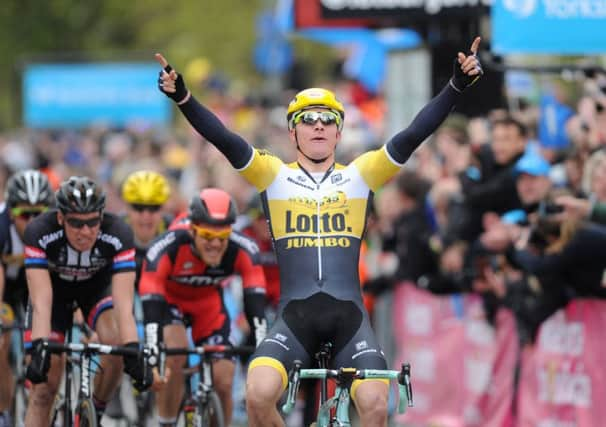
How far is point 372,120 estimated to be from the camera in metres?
25.2

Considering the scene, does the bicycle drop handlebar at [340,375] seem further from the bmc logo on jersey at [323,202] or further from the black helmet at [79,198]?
the black helmet at [79,198]

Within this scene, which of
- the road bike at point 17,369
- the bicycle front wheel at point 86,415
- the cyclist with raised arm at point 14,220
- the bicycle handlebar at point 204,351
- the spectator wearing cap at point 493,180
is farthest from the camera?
the spectator wearing cap at point 493,180

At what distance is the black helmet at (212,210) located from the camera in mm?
10180

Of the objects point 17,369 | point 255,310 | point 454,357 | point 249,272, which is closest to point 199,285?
point 249,272

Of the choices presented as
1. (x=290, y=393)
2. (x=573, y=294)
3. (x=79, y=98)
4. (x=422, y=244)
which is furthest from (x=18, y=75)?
(x=290, y=393)

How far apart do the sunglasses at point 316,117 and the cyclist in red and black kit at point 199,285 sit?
66.5 inches

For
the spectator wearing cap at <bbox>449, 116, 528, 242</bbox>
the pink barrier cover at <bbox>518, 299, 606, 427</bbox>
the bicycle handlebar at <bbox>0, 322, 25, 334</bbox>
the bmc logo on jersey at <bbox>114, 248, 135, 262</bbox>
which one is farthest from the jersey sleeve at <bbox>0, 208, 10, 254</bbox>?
the pink barrier cover at <bbox>518, 299, 606, 427</bbox>

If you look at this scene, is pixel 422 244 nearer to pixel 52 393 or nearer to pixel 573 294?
pixel 573 294

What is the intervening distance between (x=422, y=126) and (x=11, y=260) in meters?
3.96

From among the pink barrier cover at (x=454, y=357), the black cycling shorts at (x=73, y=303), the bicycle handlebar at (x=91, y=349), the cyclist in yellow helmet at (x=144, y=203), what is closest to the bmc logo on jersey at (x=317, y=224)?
the bicycle handlebar at (x=91, y=349)

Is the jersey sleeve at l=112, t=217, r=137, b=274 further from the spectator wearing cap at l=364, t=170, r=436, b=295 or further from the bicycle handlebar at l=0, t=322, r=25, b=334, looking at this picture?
the spectator wearing cap at l=364, t=170, r=436, b=295

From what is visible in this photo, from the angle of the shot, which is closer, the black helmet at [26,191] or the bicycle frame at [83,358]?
the bicycle frame at [83,358]

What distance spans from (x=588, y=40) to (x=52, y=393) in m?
4.97

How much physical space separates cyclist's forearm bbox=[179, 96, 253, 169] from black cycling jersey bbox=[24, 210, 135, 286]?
168 cm
